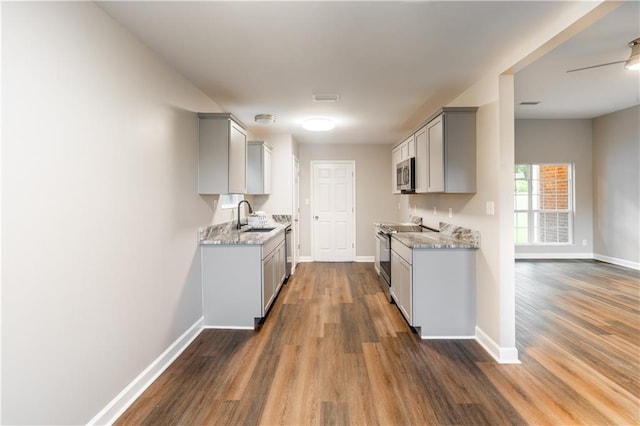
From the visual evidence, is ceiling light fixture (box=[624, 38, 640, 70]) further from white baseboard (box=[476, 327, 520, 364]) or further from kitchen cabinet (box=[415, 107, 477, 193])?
white baseboard (box=[476, 327, 520, 364])

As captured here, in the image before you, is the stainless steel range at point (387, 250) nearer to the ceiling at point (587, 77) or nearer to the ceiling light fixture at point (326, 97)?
the ceiling light fixture at point (326, 97)

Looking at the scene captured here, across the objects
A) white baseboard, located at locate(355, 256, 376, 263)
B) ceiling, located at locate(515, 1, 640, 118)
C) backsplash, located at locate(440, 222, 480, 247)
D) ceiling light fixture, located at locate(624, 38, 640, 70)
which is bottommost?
white baseboard, located at locate(355, 256, 376, 263)

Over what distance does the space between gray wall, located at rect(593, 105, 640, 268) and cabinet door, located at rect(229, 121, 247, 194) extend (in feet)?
21.1

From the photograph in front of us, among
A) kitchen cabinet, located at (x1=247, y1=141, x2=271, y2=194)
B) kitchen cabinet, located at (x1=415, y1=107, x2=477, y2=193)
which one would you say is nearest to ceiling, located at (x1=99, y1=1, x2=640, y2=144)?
kitchen cabinet, located at (x1=415, y1=107, x2=477, y2=193)

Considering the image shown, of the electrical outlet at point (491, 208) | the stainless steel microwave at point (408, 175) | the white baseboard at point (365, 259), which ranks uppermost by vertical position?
the stainless steel microwave at point (408, 175)

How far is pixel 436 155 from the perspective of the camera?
3.15 meters

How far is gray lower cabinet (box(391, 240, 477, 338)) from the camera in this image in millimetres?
2957

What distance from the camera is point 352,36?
2.11 metres

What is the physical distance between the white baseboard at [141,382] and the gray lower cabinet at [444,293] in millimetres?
2164

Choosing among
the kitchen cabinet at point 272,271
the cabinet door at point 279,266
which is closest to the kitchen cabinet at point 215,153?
the kitchen cabinet at point 272,271

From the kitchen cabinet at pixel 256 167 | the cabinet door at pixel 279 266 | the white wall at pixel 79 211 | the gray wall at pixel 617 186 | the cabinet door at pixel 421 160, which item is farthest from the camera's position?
the gray wall at pixel 617 186

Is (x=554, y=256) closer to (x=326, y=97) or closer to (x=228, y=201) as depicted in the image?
Answer: (x=326, y=97)

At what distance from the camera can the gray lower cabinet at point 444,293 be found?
2.96 metres

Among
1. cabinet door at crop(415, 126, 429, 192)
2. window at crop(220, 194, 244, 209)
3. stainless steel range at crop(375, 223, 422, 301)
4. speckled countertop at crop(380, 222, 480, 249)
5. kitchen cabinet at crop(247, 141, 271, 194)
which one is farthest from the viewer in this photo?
kitchen cabinet at crop(247, 141, 271, 194)
